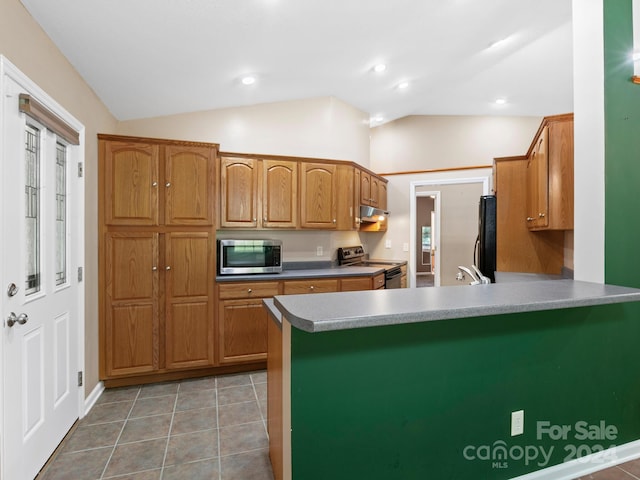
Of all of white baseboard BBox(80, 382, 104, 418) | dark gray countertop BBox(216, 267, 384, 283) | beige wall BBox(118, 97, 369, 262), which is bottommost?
white baseboard BBox(80, 382, 104, 418)

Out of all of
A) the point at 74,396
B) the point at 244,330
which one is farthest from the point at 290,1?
the point at 74,396

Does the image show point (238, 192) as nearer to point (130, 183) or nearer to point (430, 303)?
point (130, 183)

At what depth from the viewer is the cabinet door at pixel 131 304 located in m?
2.80

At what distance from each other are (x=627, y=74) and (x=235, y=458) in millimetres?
3122

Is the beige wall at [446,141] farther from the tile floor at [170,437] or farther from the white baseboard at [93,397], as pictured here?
the white baseboard at [93,397]

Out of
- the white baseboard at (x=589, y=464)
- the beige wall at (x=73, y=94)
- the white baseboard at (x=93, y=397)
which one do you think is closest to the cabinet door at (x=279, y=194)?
the beige wall at (x=73, y=94)

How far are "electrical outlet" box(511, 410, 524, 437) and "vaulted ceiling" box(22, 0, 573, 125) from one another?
2673 mm

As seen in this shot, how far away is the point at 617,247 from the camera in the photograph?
1889 mm

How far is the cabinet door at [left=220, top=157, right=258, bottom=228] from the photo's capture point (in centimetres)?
339

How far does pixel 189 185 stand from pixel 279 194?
3.11ft

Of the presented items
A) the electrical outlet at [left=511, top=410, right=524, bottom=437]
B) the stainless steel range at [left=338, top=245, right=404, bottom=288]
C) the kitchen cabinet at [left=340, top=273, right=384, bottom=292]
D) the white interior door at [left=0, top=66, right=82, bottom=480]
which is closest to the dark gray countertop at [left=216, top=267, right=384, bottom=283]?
the kitchen cabinet at [left=340, top=273, right=384, bottom=292]

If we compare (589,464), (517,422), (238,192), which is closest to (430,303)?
(517,422)

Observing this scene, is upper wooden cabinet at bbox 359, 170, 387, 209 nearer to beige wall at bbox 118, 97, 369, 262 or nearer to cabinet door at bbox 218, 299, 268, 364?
beige wall at bbox 118, 97, 369, 262

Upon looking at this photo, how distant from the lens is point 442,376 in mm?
1522
